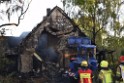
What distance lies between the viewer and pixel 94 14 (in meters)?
41.3

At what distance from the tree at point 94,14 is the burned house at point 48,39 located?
4.06 meters

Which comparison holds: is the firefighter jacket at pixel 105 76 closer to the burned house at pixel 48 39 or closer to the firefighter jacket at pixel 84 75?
the firefighter jacket at pixel 84 75

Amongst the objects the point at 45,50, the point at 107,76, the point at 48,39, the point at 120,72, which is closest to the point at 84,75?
the point at 107,76

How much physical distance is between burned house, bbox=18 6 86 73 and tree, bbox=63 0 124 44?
4058mm

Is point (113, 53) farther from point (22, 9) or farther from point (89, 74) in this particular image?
point (89, 74)

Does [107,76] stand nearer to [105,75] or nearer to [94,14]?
[105,75]

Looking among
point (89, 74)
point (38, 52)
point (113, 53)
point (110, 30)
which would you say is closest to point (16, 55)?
point (38, 52)

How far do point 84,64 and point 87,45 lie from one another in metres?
11.4

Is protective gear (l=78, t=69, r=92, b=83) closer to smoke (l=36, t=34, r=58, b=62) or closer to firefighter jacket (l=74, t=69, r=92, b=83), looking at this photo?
firefighter jacket (l=74, t=69, r=92, b=83)

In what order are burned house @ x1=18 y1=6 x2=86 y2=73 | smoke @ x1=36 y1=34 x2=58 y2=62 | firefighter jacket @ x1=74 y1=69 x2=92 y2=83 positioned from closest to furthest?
firefighter jacket @ x1=74 y1=69 x2=92 y2=83 < burned house @ x1=18 y1=6 x2=86 y2=73 < smoke @ x1=36 y1=34 x2=58 y2=62

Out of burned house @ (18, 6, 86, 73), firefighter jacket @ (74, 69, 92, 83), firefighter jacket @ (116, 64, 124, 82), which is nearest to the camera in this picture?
firefighter jacket @ (116, 64, 124, 82)

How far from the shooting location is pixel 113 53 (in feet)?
112

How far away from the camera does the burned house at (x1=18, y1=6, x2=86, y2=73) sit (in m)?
34.3

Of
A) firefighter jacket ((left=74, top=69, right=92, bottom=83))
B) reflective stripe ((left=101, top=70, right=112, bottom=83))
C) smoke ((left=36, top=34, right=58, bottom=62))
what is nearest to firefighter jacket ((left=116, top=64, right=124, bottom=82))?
reflective stripe ((left=101, top=70, right=112, bottom=83))
